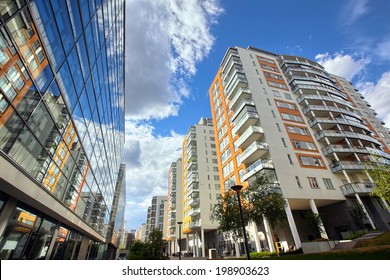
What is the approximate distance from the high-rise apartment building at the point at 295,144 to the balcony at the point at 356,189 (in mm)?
124

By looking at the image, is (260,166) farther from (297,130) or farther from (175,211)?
(175,211)

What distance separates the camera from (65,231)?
16297mm

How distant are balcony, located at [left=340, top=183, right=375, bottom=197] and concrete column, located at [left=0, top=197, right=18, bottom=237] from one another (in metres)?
36.7

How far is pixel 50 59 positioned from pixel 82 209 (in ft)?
48.8

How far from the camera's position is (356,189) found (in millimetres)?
27828

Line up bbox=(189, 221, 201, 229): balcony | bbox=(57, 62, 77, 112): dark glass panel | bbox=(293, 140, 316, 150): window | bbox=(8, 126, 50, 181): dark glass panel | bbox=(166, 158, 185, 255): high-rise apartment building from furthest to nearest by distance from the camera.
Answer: bbox=(166, 158, 185, 255): high-rise apartment building < bbox=(189, 221, 201, 229): balcony < bbox=(293, 140, 316, 150): window < bbox=(57, 62, 77, 112): dark glass panel < bbox=(8, 126, 50, 181): dark glass panel

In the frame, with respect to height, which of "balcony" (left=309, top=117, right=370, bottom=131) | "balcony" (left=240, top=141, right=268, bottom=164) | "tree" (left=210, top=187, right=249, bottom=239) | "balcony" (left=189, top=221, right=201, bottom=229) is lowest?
"tree" (left=210, top=187, right=249, bottom=239)

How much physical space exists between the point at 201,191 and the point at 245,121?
26.8 m

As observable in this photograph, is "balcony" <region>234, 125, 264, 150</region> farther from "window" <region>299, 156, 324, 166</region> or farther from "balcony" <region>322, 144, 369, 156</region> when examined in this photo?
"balcony" <region>322, 144, 369, 156</region>

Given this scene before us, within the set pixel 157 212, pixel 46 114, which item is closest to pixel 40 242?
pixel 46 114

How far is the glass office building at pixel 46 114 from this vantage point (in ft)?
21.8

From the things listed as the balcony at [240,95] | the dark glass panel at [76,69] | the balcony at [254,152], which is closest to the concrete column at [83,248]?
the dark glass panel at [76,69]

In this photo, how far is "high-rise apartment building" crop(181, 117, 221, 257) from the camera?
47.4 metres

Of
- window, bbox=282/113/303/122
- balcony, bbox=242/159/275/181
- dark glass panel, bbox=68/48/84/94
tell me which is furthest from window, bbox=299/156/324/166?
dark glass panel, bbox=68/48/84/94
